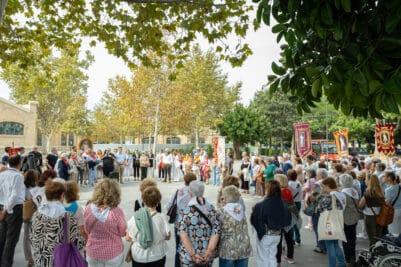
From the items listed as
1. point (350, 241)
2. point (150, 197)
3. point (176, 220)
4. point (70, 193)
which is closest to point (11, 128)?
point (70, 193)

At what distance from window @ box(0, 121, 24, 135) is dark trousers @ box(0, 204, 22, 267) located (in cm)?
3625

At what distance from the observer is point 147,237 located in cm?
365

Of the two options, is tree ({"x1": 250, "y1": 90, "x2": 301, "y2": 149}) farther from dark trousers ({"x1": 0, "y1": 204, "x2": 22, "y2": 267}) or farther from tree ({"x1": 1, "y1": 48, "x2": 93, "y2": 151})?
dark trousers ({"x1": 0, "y1": 204, "x2": 22, "y2": 267})

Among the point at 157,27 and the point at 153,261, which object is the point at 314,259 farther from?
the point at 157,27

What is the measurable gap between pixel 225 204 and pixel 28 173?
12.3 ft

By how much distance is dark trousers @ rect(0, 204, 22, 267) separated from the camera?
513 cm

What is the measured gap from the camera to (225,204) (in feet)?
14.9

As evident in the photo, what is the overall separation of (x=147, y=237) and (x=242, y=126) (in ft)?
131

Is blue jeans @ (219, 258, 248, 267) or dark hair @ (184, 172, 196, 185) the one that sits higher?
dark hair @ (184, 172, 196, 185)

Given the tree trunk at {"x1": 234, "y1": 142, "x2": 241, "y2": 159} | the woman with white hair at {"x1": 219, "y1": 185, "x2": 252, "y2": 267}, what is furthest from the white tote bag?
the tree trunk at {"x1": 234, "y1": 142, "x2": 241, "y2": 159}

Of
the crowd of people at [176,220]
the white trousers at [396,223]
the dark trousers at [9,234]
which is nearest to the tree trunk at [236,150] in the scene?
the crowd of people at [176,220]

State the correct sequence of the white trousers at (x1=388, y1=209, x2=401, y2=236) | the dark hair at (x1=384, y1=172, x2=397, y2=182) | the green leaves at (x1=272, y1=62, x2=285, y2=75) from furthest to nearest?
1. the white trousers at (x1=388, y1=209, x2=401, y2=236)
2. the dark hair at (x1=384, y1=172, x2=397, y2=182)
3. the green leaves at (x1=272, y1=62, x2=285, y2=75)

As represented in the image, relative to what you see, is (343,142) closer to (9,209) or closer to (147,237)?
(147,237)

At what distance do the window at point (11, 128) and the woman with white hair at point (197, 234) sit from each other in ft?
128
